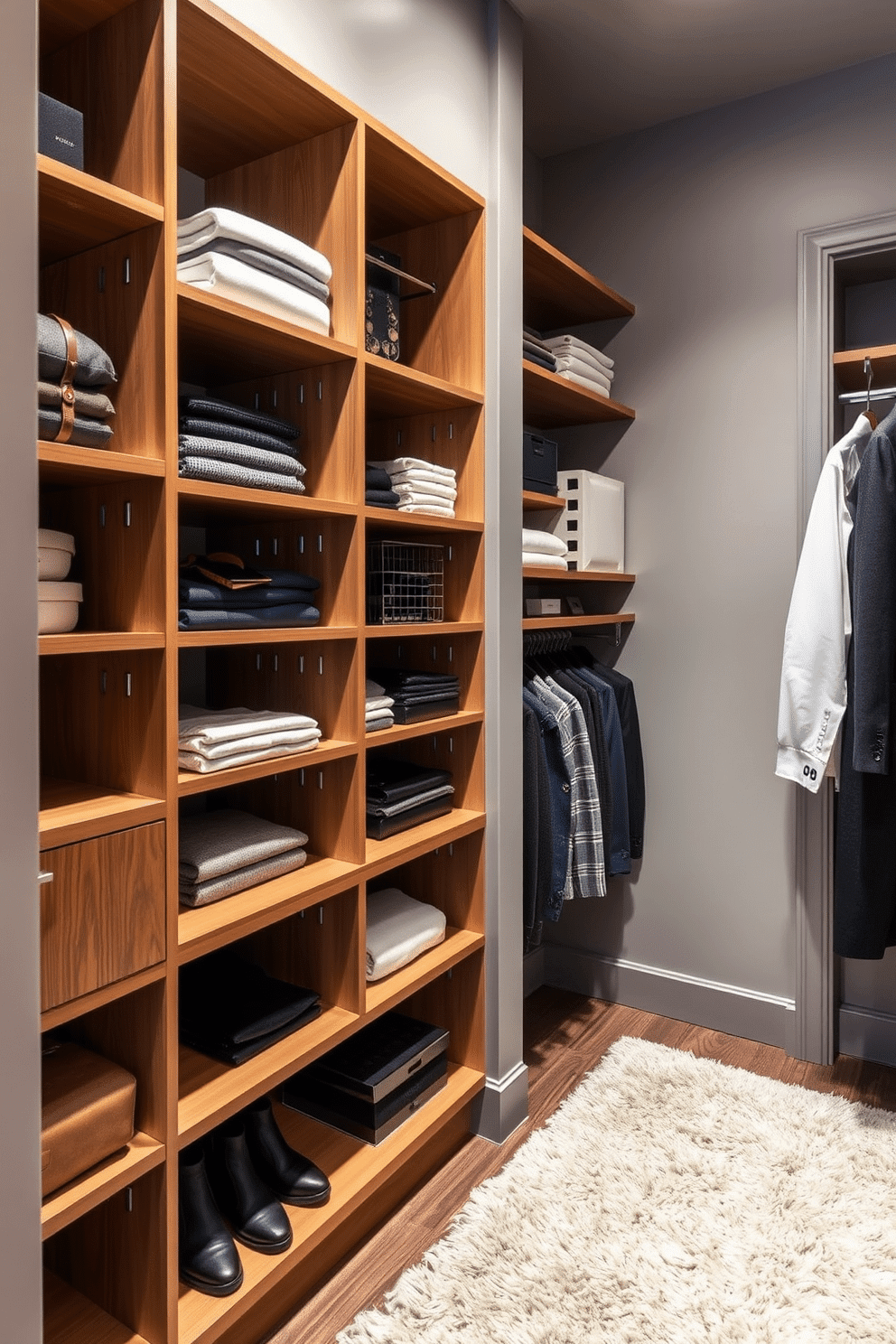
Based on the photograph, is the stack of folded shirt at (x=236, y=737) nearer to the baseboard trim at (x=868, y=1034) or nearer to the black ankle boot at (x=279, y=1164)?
the black ankle boot at (x=279, y=1164)

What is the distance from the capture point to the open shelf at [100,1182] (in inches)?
46.8

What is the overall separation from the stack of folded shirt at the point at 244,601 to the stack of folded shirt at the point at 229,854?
39cm

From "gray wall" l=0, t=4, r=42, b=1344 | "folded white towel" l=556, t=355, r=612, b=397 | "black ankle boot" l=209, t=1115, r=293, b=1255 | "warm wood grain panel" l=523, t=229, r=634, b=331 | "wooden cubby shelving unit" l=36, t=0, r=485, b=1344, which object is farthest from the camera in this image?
"folded white towel" l=556, t=355, r=612, b=397

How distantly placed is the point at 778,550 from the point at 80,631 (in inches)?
78.7

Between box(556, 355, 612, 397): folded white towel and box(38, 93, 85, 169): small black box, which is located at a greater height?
box(556, 355, 612, 397): folded white towel

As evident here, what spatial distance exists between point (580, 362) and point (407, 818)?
1.48m

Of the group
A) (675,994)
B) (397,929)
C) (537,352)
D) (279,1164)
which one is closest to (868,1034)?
(675,994)

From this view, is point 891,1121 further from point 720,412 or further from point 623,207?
point 623,207

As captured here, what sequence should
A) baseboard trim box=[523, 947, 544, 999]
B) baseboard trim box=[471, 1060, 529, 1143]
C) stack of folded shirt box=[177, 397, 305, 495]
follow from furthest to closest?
baseboard trim box=[523, 947, 544, 999]
baseboard trim box=[471, 1060, 529, 1143]
stack of folded shirt box=[177, 397, 305, 495]

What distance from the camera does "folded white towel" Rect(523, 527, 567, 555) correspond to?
7.81 ft

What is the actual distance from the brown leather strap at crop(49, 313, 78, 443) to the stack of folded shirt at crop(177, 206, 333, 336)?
13.5 inches

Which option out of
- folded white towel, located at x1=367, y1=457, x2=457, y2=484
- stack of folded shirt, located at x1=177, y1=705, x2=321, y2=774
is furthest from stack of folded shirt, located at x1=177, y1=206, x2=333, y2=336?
stack of folded shirt, located at x1=177, y1=705, x2=321, y2=774

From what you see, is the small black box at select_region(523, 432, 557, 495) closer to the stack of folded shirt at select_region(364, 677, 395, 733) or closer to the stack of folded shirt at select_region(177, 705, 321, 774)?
the stack of folded shirt at select_region(364, 677, 395, 733)

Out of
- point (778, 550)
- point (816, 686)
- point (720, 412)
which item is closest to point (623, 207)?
point (720, 412)
